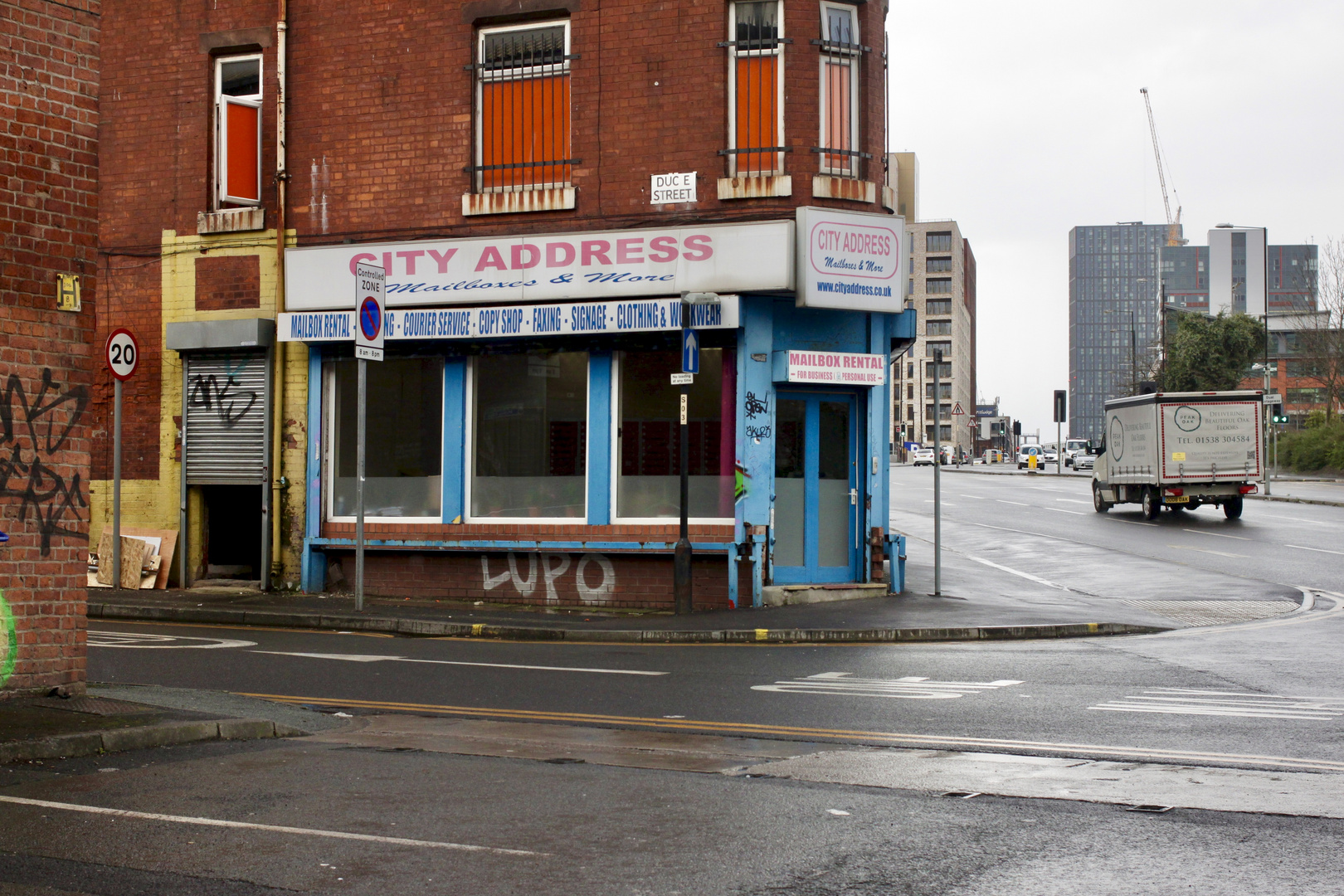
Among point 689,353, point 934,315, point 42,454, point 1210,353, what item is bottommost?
point 42,454

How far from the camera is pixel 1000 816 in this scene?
584 cm

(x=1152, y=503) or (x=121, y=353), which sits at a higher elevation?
(x=121, y=353)

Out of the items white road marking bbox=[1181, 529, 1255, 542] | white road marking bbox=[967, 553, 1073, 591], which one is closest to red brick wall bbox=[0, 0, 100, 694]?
white road marking bbox=[967, 553, 1073, 591]

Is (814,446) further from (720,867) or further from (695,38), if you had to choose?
(720,867)

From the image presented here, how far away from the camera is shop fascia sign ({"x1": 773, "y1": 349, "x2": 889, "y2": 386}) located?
15766mm

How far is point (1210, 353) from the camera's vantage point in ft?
238

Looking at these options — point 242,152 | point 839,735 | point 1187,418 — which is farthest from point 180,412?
point 1187,418

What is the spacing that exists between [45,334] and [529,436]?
27.4 ft

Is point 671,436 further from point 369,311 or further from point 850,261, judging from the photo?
point 369,311

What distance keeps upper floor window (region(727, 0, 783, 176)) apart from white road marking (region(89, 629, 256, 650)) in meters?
8.17

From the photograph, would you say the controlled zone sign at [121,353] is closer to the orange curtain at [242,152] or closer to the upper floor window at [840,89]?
the orange curtain at [242,152]

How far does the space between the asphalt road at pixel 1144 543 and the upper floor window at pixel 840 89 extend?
23.1 feet

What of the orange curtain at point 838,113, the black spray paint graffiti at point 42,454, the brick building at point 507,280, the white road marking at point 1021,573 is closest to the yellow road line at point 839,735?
the black spray paint graffiti at point 42,454

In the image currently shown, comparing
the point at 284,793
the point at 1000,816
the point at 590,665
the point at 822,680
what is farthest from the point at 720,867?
the point at 590,665
